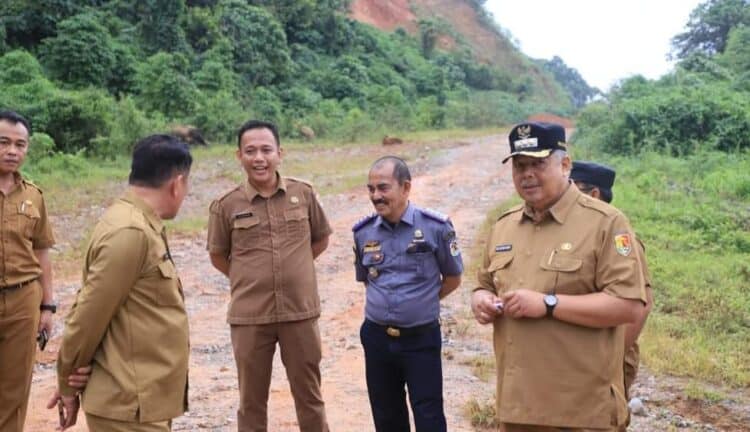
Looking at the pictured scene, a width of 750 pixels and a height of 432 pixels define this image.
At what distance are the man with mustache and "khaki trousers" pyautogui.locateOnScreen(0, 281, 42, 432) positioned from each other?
1.68m

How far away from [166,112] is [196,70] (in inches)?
191

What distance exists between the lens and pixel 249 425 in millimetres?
3697

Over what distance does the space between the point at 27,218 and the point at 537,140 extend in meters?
2.60

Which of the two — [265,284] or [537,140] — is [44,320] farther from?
[537,140]

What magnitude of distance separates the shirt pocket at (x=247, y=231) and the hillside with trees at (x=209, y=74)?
1203 cm

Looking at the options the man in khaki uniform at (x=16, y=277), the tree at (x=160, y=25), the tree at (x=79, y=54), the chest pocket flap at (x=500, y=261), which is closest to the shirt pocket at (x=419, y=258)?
the chest pocket flap at (x=500, y=261)

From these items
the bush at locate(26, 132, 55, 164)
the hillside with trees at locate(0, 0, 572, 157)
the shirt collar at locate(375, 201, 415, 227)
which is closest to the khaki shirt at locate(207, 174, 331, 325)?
the shirt collar at locate(375, 201, 415, 227)

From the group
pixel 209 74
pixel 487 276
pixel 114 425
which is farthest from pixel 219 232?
pixel 209 74

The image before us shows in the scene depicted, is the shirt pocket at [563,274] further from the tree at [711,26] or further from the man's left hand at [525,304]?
the tree at [711,26]

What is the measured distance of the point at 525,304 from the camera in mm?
2492

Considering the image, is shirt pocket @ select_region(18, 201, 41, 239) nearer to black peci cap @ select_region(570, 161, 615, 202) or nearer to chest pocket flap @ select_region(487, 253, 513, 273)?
chest pocket flap @ select_region(487, 253, 513, 273)

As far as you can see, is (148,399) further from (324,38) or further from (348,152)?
(324,38)

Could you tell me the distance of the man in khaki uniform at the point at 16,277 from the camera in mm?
3543


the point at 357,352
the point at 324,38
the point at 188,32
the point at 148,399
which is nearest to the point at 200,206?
the point at 357,352
